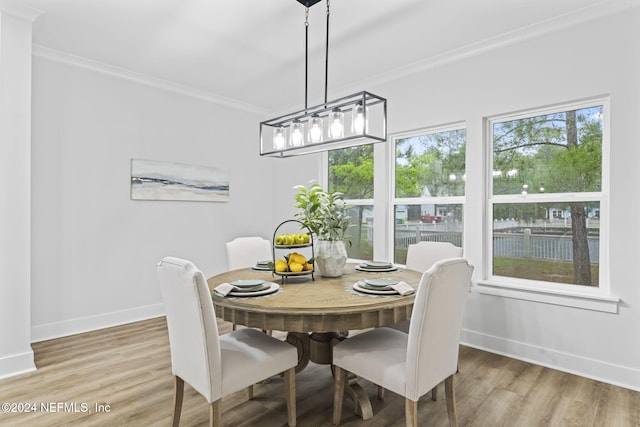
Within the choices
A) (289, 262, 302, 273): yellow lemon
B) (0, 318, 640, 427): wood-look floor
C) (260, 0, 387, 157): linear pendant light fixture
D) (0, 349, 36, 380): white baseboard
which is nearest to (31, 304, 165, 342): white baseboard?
(0, 318, 640, 427): wood-look floor

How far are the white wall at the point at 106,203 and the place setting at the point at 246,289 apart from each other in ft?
7.66

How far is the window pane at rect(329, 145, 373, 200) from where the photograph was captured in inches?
168

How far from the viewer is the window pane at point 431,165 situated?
3523mm

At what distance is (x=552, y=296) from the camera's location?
9.32 ft

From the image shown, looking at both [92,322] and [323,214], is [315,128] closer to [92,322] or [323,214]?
[323,214]

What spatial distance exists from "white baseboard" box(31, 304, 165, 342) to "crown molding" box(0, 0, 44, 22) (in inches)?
101

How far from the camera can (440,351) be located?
1777mm

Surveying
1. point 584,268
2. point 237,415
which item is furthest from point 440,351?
point 584,268

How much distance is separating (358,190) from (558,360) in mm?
2521

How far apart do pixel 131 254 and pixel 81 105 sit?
156 cm

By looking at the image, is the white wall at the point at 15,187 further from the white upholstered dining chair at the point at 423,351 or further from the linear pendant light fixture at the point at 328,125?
the white upholstered dining chair at the point at 423,351

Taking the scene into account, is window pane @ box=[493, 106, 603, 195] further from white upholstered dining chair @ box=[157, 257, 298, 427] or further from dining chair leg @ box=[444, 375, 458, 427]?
white upholstered dining chair @ box=[157, 257, 298, 427]

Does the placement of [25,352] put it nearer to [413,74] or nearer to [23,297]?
[23,297]

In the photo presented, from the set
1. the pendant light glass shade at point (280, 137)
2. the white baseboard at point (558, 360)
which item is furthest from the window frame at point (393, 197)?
the pendant light glass shade at point (280, 137)
